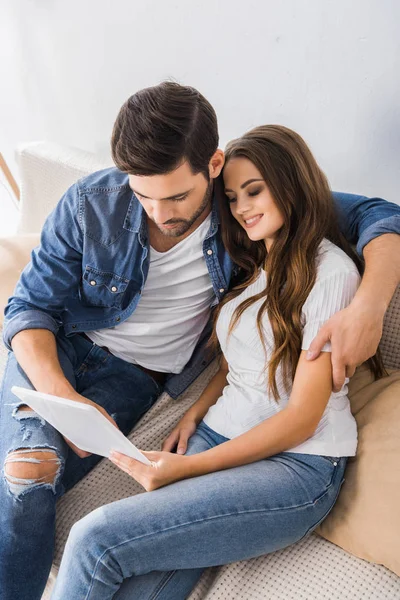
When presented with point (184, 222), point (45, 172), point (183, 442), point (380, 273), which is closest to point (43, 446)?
point (183, 442)

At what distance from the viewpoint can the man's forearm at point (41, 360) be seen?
137 cm

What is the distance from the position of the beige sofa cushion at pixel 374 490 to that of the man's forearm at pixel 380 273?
25 cm

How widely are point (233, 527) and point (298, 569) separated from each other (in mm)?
182

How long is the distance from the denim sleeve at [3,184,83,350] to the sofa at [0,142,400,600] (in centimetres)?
36

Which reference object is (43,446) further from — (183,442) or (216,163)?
(216,163)

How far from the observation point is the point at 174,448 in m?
1.49

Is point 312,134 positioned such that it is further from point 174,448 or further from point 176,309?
point 174,448

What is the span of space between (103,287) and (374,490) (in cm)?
77

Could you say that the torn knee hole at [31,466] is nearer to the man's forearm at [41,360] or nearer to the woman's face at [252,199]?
the man's forearm at [41,360]

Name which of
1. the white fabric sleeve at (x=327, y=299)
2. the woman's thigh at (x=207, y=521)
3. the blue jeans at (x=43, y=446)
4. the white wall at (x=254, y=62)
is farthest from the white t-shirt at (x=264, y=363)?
the white wall at (x=254, y=62)

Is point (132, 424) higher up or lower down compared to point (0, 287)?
lower down

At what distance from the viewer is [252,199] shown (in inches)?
52.7

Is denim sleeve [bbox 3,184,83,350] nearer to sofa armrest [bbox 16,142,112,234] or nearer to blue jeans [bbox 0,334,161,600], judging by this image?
blue jeans [bbox 0,334,161,600]

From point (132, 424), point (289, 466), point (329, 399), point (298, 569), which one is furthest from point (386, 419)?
point (132, 424)
